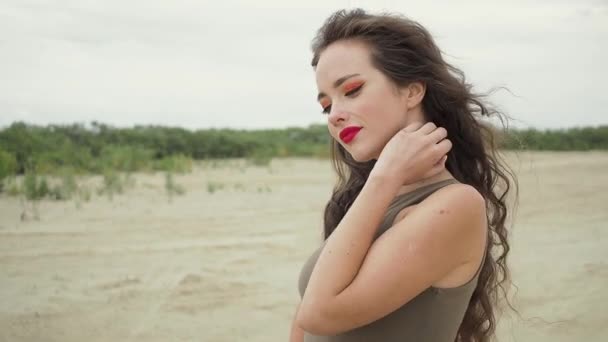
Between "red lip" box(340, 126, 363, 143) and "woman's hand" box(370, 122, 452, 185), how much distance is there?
0.12 meters

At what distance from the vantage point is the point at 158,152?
59.6ft

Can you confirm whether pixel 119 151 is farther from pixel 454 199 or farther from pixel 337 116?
pixel 454 199

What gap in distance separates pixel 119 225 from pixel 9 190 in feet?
8.76

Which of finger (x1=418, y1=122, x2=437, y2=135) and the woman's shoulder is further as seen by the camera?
finger (x1=418, y1=122, x2=437, y2=135)

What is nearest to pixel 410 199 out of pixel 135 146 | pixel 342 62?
pixel 342 62

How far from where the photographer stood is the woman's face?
181 cm

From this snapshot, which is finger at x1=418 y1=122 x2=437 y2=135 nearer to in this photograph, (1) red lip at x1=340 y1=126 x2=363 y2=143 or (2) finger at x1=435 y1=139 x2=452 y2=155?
(2) finger at x1=435 y1=139 x2=452 y2=155

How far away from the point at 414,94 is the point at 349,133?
26cm

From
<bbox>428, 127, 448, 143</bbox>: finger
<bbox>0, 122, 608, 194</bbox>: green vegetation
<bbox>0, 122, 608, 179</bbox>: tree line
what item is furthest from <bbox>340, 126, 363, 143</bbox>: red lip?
<bbox>0, 122, 608, 179</bbox>: tree line

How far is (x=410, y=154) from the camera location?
1.68m

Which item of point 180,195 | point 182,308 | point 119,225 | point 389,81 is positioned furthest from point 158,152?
point 389,81

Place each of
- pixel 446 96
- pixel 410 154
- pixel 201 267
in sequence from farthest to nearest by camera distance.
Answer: pixel 201 267, pixel 446 96, pixel 410 154

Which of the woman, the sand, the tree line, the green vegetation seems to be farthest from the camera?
the tree line

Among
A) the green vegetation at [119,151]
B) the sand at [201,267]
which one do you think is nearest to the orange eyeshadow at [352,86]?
the green vegetation at [119,151]
